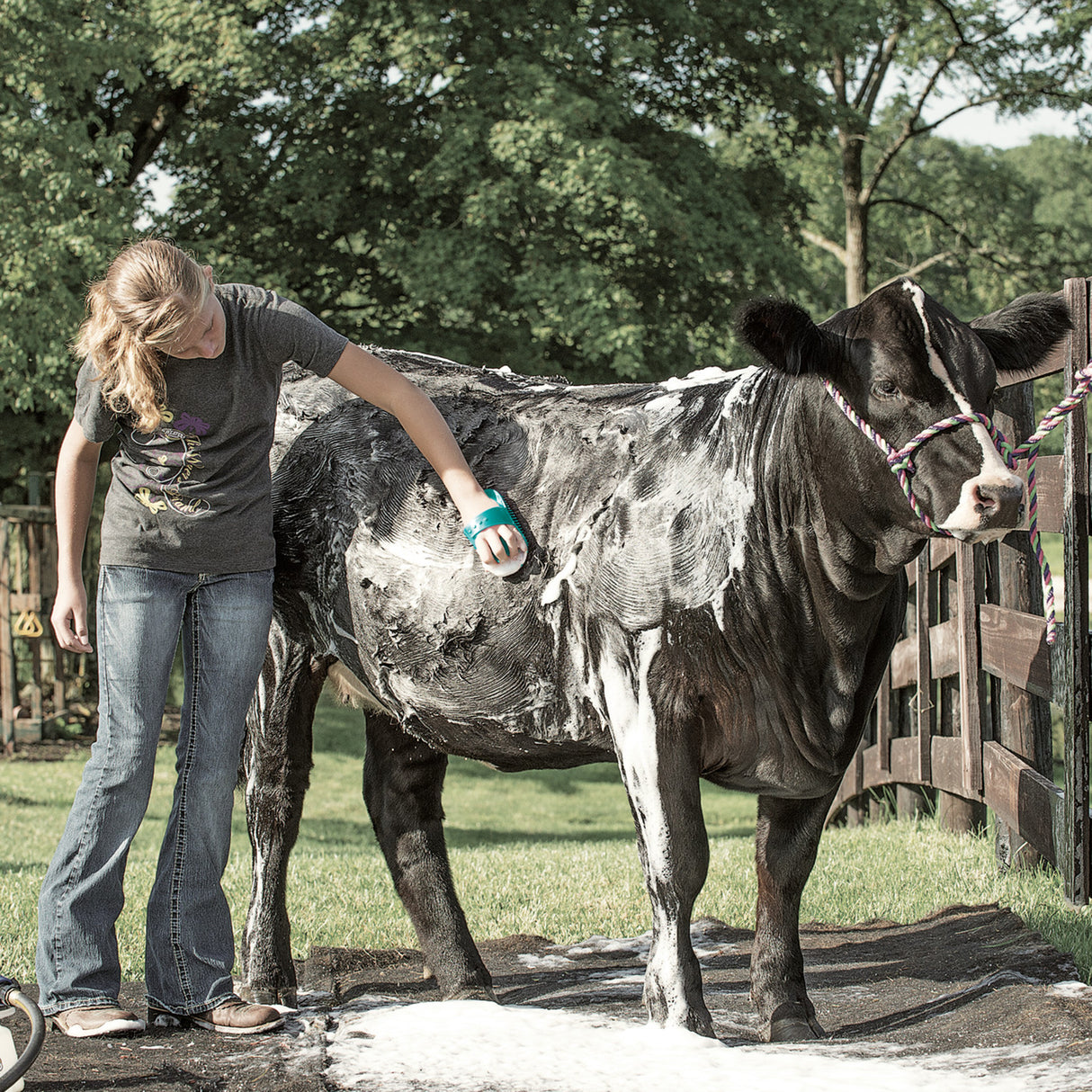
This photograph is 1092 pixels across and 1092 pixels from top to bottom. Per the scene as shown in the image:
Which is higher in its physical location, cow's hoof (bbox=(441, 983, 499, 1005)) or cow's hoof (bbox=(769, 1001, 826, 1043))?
cow's hoof (bbox=(769, 1001, 826, 1043))

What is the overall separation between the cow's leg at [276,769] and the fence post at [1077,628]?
2.63 m

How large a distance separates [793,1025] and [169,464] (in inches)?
93.6

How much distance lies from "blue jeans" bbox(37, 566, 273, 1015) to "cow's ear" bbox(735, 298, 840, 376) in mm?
1631

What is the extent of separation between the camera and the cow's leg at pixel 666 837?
3244 mm

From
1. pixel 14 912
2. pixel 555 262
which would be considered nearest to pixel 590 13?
pixel 555 262

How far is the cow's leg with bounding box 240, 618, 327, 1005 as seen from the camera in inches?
166

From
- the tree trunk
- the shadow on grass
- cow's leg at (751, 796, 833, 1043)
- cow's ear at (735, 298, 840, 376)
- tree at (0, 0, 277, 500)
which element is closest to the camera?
cow's ear at (735, 298, 840, 376)

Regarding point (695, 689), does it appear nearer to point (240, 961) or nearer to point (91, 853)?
point (91, 853)

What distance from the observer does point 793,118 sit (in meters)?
16.8

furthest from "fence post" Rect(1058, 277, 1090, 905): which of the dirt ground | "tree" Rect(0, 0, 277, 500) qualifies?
"tree" Rect(0, 0, 277, 500)

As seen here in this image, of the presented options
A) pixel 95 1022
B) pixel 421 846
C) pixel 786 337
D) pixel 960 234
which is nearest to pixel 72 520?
pixel 95 1022

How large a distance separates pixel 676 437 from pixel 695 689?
0.75 meters

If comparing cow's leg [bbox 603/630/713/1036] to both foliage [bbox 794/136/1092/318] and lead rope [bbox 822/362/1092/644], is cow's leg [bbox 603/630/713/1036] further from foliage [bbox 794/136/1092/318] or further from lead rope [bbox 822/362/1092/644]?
foliage [bbox 794/136/1092/318]

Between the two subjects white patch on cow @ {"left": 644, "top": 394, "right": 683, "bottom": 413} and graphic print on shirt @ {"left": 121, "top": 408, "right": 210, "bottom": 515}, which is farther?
white patch on cow @ {"left": 644, "top": 394, "right": 683, "bottom": 413}
